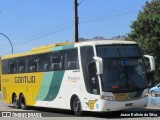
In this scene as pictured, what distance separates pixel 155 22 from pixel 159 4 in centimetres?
587

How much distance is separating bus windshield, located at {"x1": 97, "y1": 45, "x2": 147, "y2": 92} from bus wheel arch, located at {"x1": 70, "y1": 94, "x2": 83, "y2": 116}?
185cm

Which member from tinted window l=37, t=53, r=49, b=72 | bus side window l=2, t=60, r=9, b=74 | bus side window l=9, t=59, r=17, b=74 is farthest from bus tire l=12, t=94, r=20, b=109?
tinted window l=37, t=53, r=49, b=72

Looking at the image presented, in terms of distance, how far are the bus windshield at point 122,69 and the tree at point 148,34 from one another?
15.0 metres

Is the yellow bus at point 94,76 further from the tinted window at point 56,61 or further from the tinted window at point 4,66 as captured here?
the tinted window at point 4,66

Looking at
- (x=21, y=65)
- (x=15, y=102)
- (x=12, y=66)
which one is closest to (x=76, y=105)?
(x=21, y=65)

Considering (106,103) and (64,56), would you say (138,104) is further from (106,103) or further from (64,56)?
(64,56)

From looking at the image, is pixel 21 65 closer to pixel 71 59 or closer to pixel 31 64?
pixel 31 64

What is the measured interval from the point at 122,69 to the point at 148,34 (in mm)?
16844

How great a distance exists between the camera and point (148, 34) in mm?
34250

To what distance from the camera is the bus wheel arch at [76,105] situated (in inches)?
740

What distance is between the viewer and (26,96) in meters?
24.6

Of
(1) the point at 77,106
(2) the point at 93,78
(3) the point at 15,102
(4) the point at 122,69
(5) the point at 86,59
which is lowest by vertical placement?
(3) the point at 15,102

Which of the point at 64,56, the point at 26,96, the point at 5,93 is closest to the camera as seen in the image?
the point at 64,56

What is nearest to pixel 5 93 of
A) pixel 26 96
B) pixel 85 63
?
pixel 26 96
